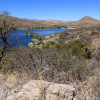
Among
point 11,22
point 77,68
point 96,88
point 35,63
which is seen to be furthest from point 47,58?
point 96,88

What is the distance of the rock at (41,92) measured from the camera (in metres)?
2.91

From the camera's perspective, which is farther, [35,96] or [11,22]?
[11,22]

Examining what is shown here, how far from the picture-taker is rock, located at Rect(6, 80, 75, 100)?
2912 millimetres

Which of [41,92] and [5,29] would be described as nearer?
[41,92]

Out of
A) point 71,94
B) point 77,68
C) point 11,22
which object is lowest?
point 77,68

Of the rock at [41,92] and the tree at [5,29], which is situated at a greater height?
the tree at [5,29]

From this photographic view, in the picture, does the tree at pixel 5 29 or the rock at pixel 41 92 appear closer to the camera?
the rock at pixel 41 92

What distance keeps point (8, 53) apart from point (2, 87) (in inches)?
217

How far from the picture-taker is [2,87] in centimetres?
358

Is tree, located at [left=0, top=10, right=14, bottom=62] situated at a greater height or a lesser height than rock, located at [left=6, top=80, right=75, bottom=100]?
greater

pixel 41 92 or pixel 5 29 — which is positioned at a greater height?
pixel 5 29

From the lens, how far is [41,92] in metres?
3.03

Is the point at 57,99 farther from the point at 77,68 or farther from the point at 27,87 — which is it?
the point at 77,68

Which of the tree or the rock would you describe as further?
the tree
